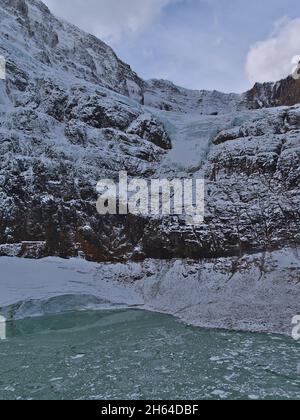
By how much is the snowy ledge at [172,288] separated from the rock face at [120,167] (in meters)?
1.27

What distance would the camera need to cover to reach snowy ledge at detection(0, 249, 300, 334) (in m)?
21.1

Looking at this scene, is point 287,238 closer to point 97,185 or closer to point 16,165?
point 97,185

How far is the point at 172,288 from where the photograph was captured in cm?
2591

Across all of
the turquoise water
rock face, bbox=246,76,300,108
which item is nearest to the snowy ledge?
the turquoise water

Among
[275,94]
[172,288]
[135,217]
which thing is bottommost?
[172,288]

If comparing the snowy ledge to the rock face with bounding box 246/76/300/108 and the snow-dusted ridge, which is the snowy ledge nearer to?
the snow-dusted ridge

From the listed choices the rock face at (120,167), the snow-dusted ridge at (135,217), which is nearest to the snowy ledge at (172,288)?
the snow-dusted ridge at (135,217)

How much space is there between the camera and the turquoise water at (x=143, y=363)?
35.9ft

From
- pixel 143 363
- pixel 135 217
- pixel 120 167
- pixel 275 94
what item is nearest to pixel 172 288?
pixel 135 217

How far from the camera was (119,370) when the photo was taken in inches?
510

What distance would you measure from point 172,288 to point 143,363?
12.3 m

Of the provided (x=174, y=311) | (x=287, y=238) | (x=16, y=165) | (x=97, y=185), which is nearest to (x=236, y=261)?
(x=287, y=238)

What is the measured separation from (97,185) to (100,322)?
13969mm

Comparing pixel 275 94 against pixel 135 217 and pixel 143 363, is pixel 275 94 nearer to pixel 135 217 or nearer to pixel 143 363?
pixel 135 217
